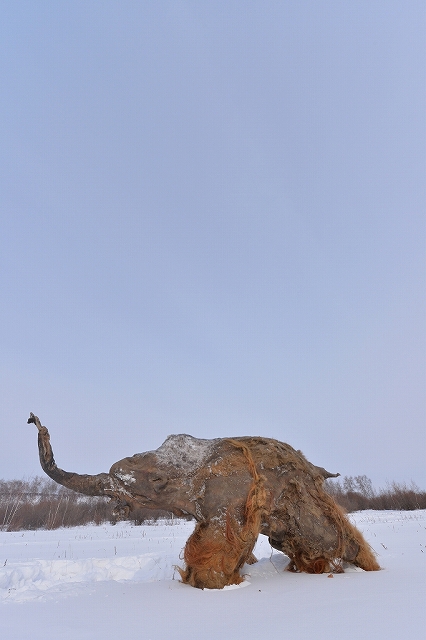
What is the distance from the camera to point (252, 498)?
4996mm

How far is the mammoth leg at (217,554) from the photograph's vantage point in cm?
464

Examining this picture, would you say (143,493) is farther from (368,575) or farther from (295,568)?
(368,575)

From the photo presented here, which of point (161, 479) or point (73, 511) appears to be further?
point (73, 511)

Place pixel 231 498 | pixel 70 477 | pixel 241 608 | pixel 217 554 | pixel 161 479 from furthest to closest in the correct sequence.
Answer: pixel 70 477, pixel 161 479, pixel 231 498, pixel 217 554, pixel 241 608

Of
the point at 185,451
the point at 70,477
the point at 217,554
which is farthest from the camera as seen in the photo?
the point at 185,451

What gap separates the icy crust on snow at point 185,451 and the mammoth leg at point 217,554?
0.75 meters

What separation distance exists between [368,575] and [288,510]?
3.72 ft

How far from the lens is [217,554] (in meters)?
4.72

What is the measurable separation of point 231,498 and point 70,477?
2.11m

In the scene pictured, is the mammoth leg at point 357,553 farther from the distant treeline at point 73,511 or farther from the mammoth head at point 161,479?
the distant treeline at point 73,511

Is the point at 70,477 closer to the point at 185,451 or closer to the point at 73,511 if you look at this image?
the point at 185,451

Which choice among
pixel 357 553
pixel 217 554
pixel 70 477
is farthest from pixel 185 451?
pixel 357 553

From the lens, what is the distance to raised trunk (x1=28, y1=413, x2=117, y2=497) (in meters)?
5.18

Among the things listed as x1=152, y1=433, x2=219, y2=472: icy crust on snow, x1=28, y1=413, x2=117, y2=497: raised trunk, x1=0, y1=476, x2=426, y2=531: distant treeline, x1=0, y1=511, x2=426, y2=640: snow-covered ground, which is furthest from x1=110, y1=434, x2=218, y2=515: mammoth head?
x1=0, y1=476, x2=426, y2=531: distant treeline
